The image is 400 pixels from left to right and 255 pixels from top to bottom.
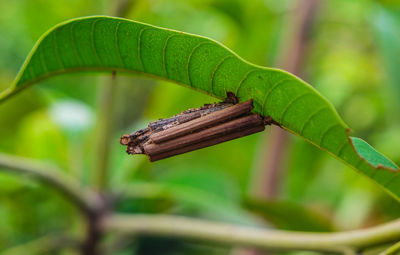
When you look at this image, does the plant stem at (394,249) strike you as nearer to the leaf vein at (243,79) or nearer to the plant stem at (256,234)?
the plant stem at (256,234)

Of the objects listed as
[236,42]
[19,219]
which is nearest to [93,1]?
[236,42]

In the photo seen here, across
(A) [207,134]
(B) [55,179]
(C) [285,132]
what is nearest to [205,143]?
(A) [207,134]

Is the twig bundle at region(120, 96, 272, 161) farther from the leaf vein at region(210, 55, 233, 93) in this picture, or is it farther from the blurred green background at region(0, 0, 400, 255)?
the blurred green background at region(0, 0, 400, 255)

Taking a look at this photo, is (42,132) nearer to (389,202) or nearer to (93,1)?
(93,1)

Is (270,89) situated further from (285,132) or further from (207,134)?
(285,132)

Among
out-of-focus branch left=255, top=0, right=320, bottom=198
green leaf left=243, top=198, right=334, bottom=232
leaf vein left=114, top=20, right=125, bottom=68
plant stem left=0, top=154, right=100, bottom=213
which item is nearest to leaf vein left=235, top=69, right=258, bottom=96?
leaf vein left=114, top=20, right=125, bottom=68
